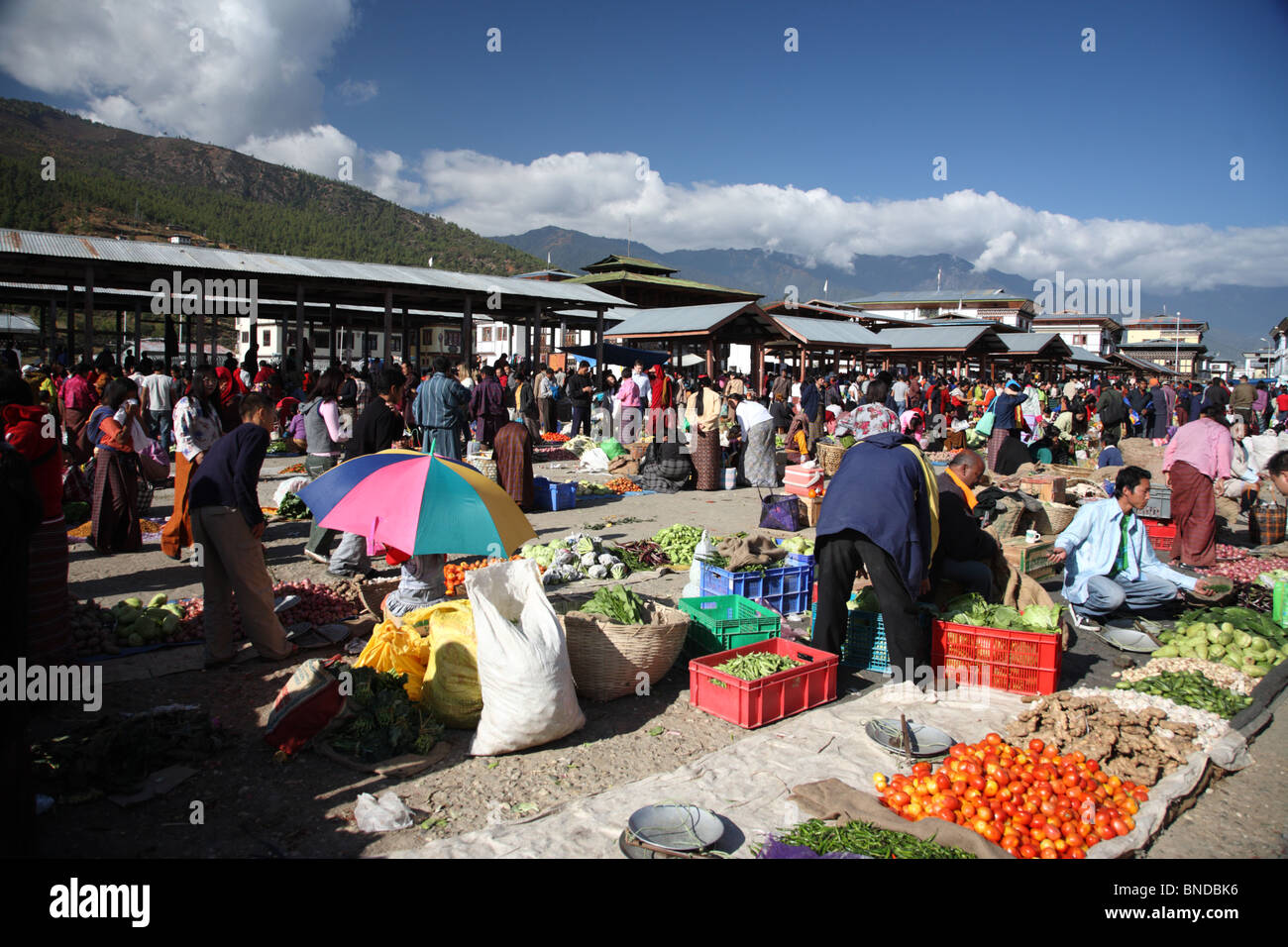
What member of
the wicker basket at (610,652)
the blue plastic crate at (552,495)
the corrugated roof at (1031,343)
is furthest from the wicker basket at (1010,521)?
the corrugated roof at (1031,343)

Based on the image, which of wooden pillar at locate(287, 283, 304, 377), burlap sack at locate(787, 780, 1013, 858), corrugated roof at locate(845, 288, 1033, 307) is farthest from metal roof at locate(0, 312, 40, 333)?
corrugated roof at locate(845, 288, 1033, 307)

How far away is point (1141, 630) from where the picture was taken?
20.2ft

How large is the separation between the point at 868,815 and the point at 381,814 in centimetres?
212

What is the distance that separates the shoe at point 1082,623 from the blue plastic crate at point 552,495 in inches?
254

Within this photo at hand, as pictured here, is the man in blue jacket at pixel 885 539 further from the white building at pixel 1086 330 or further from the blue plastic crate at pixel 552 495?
the white building at pixel 1086 330

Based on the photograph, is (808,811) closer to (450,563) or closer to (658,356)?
(450,563)

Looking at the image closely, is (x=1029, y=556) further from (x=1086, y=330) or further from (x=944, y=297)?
(x=1086, y=330)

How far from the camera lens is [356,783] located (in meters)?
3.64

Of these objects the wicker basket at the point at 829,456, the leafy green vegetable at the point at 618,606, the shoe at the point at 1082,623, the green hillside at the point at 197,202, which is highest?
the green hillside at the point at 197,202

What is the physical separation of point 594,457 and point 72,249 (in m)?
10.4

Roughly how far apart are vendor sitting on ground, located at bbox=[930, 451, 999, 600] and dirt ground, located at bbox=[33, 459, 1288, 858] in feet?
2.91

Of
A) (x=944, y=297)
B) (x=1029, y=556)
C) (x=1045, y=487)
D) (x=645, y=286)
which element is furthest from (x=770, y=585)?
(x=944, y=297)

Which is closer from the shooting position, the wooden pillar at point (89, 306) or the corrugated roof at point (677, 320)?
the wooden pillar at point (89, 306)

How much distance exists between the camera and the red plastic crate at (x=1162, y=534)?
8805mm
